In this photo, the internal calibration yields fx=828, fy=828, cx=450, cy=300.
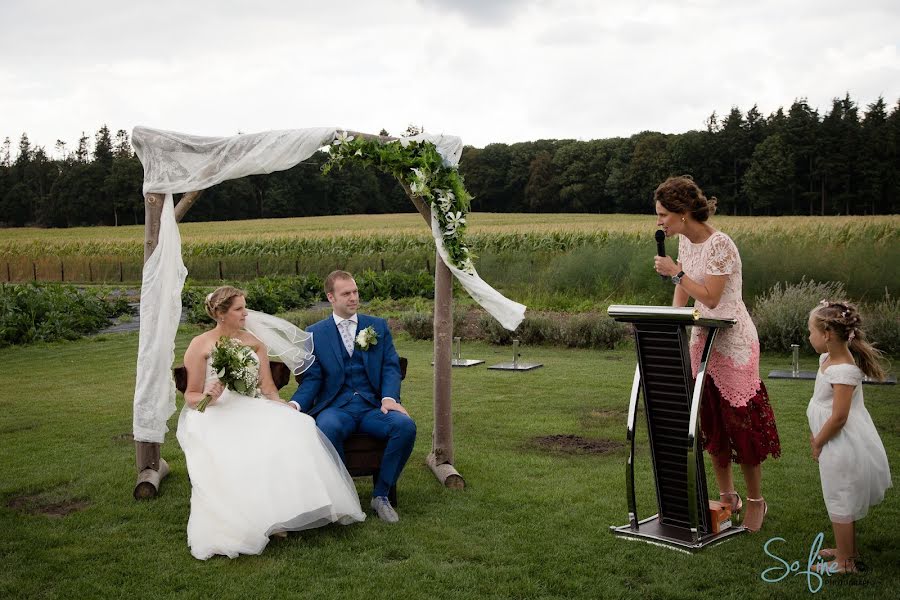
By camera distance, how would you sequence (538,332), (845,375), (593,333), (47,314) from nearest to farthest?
1. (845,375)
2. (593,333)
3. (538,332)
4. (47,314)

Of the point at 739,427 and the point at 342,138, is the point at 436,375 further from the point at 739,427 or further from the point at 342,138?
the point at 739,427

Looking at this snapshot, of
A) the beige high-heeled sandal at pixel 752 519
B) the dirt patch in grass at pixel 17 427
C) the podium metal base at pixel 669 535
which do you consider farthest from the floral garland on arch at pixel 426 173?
the dirt patch in grass at pixel 17 427

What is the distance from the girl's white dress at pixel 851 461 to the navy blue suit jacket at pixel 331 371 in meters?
3.04

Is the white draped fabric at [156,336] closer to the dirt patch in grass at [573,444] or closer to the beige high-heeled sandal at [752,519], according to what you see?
the dirt patch in grass at [573,444]

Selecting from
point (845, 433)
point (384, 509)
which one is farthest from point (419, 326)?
point (845, 433)

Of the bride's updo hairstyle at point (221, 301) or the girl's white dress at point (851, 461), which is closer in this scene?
the girl's white dress at point (851, 461)

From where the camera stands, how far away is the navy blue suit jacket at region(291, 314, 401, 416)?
248 inches

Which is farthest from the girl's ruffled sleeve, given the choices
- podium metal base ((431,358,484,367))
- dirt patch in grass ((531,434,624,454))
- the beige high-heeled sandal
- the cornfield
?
the cornfield

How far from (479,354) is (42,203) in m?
44.2

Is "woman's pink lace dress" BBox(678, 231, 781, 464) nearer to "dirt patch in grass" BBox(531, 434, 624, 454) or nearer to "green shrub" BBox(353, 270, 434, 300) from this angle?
"dirt patch in grass" BBox(531, 434, 624, 454)

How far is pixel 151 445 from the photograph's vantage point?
22.1 feet

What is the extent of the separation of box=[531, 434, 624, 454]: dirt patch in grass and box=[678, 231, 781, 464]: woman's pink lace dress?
2612mm

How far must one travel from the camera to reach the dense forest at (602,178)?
45.8m

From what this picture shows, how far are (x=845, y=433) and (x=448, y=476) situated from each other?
10.3 ft
